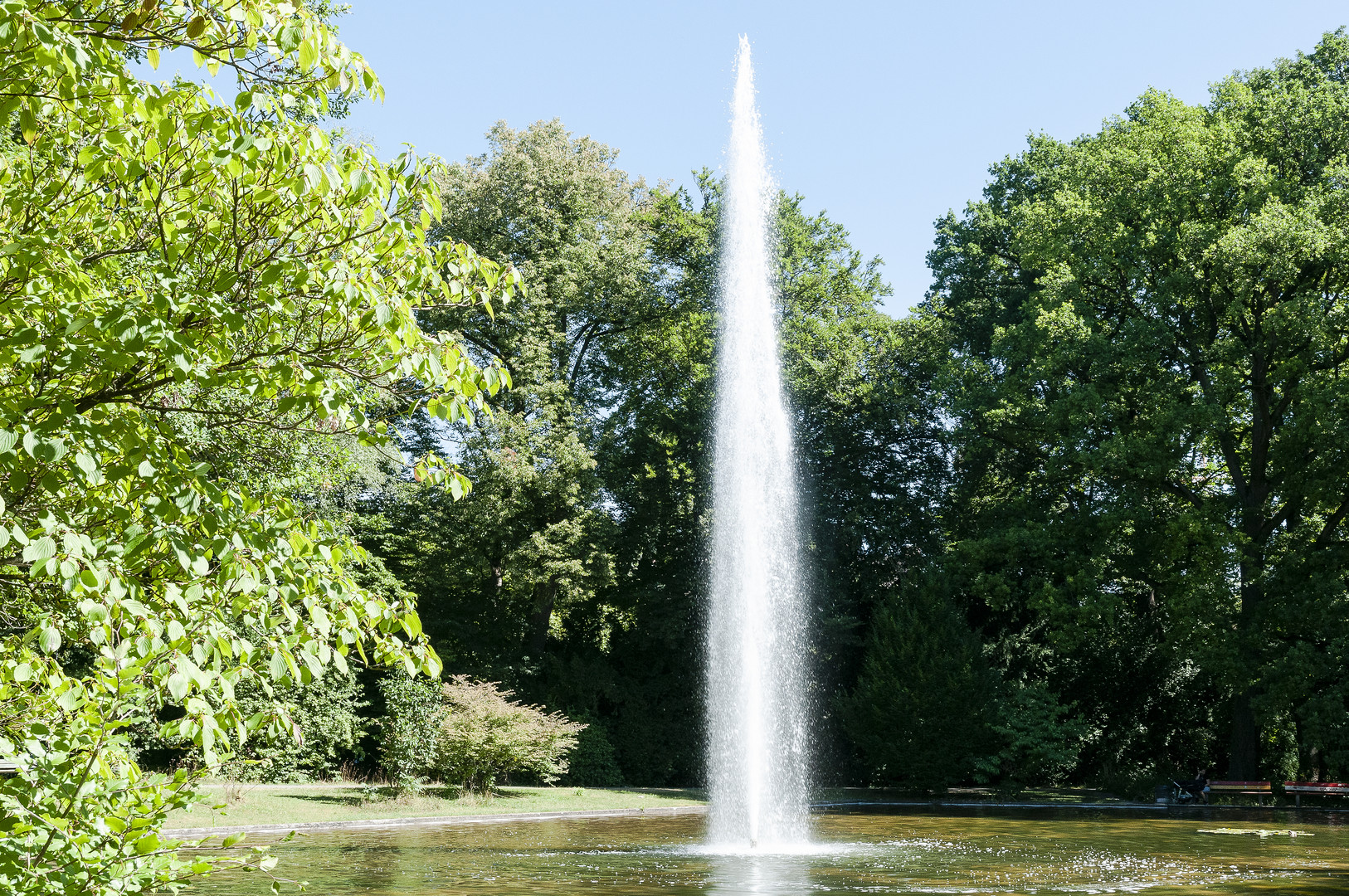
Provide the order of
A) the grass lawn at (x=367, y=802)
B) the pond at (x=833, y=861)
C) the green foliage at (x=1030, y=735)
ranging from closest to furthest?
the pond at (x=833, y=861), the grass lawn at (x=367, y=802), the green foliage at (x=1030, y=735)

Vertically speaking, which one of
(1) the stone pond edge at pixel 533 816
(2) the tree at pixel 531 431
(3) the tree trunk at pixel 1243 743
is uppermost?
(2) the tree at pixel 531 431

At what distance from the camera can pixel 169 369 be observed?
3.72m

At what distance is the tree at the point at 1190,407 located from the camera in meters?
25.8

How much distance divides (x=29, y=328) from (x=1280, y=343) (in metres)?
29.7

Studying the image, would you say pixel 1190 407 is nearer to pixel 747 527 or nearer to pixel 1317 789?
pixel 1317 789

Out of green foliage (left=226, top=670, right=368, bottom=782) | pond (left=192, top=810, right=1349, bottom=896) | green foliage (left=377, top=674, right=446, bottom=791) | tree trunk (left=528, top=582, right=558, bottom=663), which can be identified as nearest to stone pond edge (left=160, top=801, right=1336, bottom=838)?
pond (left=192, top=810, right=1349, bottom=896)

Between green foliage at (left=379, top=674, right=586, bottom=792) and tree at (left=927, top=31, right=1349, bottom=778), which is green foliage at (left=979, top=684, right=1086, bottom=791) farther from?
green foliage at (left=379, top=674, right=586, bottom=792)

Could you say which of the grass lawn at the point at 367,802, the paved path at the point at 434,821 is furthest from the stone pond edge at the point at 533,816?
the grass lawn at the point at 367,802

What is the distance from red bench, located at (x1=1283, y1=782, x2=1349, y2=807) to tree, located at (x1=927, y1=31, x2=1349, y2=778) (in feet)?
2.95

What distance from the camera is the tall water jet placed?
1758 cm

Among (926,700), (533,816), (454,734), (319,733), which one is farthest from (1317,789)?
(319,733)

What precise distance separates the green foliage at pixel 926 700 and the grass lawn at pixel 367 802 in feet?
17.3

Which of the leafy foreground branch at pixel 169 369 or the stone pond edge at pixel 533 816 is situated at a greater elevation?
the leafy foreground branch at pixel 169 369

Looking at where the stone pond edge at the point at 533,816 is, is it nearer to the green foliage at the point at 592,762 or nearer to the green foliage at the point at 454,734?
the green foliage at the point at 454,734
